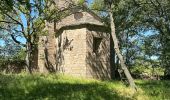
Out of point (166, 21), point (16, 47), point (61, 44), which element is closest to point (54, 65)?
point (61, 44)

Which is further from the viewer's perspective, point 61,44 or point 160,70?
point 160,70

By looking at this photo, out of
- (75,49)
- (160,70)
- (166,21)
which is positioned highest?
(166,21)

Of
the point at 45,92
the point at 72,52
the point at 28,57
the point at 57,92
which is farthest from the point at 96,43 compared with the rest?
the point at 45,92

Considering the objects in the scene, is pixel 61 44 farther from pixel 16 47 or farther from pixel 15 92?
pixel 16 47

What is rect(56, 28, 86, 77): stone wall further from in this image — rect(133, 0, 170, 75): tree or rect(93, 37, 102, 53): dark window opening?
rect(133, 0, 170, 75): tree

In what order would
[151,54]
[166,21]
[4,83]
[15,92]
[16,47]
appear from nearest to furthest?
1. [15,92]
2. [4,83]
3. [166,21]
4. [151,54]
5. [16,47]

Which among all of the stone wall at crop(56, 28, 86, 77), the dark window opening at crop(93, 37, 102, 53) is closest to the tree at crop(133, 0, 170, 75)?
the dark window opening at crop(93, 37, 102, 53)

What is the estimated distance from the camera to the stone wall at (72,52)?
25.9 metres

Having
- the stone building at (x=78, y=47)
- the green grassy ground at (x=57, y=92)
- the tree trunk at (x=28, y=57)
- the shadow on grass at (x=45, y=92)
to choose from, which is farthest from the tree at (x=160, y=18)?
the shadow on grass at (x=45, y=92)

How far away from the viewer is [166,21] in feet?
108

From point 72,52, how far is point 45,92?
1257 cm

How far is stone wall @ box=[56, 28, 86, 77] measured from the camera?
25891mm

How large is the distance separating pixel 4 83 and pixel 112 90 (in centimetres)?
488

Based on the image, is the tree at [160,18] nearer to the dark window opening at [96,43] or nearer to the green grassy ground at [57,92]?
the dark window opening at [96,43]
